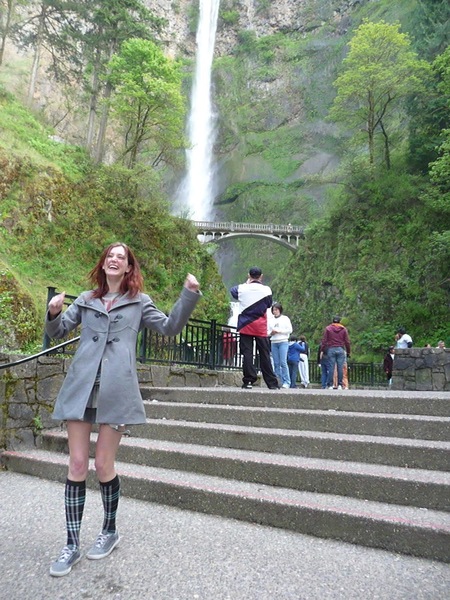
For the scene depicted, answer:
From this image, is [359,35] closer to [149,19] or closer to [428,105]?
[428,105]

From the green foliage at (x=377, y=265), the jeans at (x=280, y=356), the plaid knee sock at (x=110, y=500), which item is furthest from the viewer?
the green foliage at (x=377, y=265)

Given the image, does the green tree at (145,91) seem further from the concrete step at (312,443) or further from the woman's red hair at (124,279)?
the woman's red hair at (124,279)

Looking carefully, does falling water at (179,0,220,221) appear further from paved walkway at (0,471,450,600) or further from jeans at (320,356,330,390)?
paved walkway at (0,471,450,600)

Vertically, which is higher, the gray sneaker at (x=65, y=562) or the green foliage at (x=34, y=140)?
the green foliage at (x=34, y=140)

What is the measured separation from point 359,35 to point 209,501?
31.3m

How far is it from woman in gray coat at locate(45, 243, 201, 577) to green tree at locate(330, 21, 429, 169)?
88.0ft

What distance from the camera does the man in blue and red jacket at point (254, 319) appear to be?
663cm

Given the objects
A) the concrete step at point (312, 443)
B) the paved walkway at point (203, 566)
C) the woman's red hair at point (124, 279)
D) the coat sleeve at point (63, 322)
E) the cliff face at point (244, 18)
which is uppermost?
the cliff face at point (244, 18)

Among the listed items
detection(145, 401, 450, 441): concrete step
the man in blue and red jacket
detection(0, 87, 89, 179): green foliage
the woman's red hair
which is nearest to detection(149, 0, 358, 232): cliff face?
detection(0, 87, 89, 179): green foliage

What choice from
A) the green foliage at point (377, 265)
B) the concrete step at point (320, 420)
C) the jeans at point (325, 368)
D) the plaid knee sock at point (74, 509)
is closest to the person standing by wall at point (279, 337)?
the jeans at point (325, 368)

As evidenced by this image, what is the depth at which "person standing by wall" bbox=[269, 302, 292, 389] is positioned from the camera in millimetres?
8562

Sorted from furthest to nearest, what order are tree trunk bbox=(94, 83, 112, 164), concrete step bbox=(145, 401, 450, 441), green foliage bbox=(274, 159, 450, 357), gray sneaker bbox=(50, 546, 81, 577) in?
green foliage bbox=(274, 159, 450, 357) < tree trunk bbox=(94, 83, 112, 164) < concrete step bbox=(145, 401, 450, 441) < gray sneaker bbox=(50, 546, 81, 577)

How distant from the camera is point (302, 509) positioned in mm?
3152

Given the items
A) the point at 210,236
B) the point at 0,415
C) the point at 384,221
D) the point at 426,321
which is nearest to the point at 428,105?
the point at 384,221
